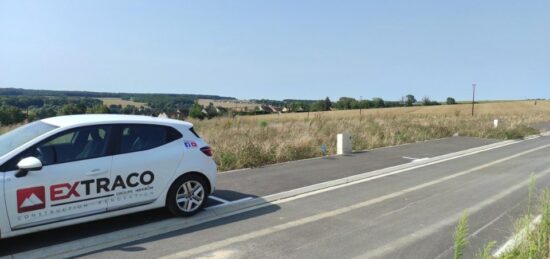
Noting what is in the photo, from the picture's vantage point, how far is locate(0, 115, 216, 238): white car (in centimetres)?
497

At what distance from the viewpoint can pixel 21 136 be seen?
5.61 metres

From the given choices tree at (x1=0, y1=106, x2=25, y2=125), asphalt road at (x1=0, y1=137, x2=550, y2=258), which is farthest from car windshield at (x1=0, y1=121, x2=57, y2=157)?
tree at (x1=0, y1=106, x2=25, y2=125)

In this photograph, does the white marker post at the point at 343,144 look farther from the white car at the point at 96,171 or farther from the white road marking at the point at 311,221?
the white car at the point at 96,171

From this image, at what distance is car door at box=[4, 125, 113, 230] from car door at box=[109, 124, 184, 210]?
6.4 inches

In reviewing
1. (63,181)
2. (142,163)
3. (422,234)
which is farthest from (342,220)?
(63,181)

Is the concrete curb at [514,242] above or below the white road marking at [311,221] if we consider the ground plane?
above

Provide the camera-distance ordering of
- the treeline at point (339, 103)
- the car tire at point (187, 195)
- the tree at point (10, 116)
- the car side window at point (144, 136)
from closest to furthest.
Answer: the car side window at point (144, 136)
the car tire at point (187, 195)
the tree at point (10, 116)
the treeline at point (339, 103)

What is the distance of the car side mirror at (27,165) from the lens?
484 centimetres

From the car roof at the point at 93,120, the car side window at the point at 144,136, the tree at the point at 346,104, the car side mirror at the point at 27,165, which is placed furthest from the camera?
the tree at the point at 346,104

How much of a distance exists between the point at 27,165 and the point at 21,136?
0.99 meters

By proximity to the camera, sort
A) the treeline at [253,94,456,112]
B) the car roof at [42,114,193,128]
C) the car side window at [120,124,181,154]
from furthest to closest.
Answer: the treeline at [253,94,456,112] < the car side window at [120,124,181,154] < the car roof at [42,114,193,128]

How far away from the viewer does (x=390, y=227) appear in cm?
604

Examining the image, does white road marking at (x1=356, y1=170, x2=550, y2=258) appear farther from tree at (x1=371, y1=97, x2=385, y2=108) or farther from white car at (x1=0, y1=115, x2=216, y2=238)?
tree at (x1=371, y1=97, x2=385, y2=108)

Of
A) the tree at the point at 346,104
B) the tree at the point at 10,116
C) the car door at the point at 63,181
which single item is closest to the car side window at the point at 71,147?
the car door at the point at 63,181
